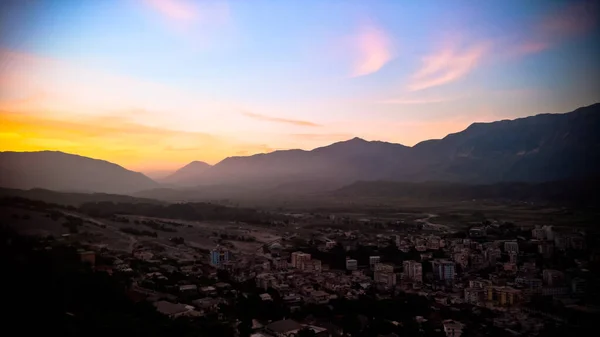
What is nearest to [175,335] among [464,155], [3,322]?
[3,322]

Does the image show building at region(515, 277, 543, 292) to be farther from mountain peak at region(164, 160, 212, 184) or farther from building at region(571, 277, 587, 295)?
mountain peak at region(164, 160, 212, 184)

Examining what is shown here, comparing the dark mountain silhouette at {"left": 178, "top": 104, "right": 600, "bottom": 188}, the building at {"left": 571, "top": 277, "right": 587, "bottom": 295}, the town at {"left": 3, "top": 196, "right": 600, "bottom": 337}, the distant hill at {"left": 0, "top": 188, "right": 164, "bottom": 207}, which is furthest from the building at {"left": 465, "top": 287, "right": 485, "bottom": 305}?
the dark mountain silhouette at {"left": 178, "top": 104, "right": 600, "bottom": 188}

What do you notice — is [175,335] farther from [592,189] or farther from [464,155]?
[464,155]

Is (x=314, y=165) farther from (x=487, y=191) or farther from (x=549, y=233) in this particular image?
(x=549, y=233)

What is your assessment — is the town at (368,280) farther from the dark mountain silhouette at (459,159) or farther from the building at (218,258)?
the dark mountain silhouette at (459,159)

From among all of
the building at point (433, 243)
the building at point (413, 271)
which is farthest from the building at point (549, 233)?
the building at point (413, 271)

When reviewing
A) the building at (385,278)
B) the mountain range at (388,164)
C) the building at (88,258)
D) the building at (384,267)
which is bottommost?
the building at (385,278)

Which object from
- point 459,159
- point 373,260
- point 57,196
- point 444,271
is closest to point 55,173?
point 57,196
